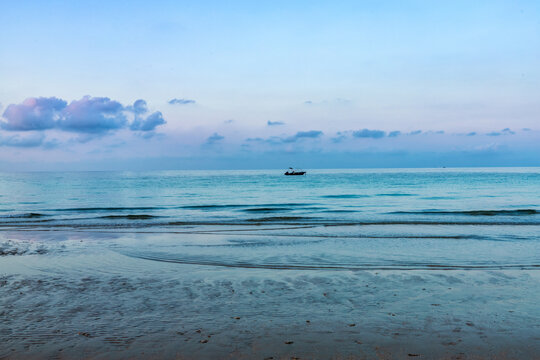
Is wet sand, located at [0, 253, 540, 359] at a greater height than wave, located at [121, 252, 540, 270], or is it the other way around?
wet sand, located at [0, 253, 540, 359]

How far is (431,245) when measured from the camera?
15.3 metres

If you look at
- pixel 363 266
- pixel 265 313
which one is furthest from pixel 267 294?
pixel 363 266

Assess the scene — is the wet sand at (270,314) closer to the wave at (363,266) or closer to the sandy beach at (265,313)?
the sandy beach at (265,313)

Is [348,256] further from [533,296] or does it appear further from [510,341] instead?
[510,341]

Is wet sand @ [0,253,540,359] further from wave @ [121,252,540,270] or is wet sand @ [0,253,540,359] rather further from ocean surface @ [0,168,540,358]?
wave @ [121,252,540,270]

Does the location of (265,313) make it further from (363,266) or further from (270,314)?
(363,266)

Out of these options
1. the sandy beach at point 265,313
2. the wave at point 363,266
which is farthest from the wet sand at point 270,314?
the wave at point 363,266

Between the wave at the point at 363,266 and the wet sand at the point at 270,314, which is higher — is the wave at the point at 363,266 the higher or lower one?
the lower one

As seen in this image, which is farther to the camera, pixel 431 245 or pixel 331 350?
pixel 431 245

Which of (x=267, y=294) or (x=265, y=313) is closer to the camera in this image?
(x=265, y=313)

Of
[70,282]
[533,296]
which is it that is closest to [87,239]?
[70,282]

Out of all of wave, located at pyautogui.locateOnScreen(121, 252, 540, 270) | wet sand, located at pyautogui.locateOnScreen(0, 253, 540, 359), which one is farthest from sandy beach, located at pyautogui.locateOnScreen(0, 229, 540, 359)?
wave, located at pyautogui.locateOnScreen(121, 252, 540, 270)

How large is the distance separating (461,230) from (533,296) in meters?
12.4

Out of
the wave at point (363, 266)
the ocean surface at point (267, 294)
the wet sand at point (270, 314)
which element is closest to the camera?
the wet sand at point (270, 314)
